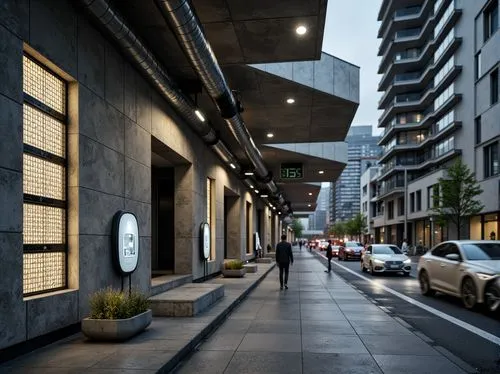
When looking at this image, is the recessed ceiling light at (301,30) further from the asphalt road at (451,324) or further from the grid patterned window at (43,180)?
the asphalt road at (451,324)

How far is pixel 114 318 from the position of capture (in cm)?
730

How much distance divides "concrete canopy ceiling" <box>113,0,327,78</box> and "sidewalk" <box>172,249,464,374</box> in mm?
5889

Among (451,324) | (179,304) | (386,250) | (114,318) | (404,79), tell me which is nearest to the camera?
(114,318)

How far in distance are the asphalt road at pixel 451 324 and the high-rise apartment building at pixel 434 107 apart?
25.2 m

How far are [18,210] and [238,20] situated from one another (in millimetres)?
5700

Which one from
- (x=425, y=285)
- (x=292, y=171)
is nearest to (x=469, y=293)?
(x=425, y=285)

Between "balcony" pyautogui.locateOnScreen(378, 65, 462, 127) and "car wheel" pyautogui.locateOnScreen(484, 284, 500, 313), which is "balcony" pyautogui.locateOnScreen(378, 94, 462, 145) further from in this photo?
"car wheel" pyautogui.locateOnScreen(484, 284, 500, 313)

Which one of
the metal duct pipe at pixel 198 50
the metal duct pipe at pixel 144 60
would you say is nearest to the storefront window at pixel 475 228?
the metal duct pipe at pixel 144 60

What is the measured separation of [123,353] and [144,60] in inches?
226

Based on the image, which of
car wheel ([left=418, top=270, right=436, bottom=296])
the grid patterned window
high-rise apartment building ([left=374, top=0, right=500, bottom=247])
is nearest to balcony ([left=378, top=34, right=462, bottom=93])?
high-rise apartment building ([left=374, top=0, right=500, bottom=247])

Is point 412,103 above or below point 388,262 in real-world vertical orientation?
above

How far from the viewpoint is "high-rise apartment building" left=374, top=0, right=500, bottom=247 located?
38.5m

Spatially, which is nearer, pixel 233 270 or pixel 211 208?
pixel 233 270

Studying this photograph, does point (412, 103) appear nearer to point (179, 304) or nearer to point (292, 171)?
point (292, 171)
